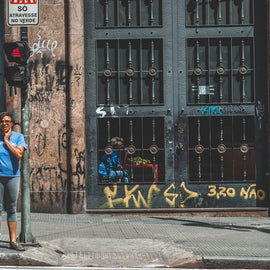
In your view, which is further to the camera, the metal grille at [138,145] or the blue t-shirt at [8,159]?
the metal grille at [138,145]

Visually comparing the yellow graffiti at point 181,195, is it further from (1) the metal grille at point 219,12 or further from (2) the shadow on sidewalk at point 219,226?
(1) the metal grille at point 219,12

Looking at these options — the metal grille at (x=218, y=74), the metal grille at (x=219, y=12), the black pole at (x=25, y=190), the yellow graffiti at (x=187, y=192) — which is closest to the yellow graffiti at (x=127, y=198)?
the yellow graffiti at (x=187, y=192)

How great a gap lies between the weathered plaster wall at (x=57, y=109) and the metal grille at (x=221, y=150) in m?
2.39

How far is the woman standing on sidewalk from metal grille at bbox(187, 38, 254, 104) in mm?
5262

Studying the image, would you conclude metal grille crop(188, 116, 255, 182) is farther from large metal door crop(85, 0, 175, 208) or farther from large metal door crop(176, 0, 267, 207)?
large metal door crop(85, 0, 175, 208)

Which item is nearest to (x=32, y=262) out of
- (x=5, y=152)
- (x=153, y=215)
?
(x=5, y=152)

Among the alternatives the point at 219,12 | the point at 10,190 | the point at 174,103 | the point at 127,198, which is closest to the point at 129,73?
the point at 174,103

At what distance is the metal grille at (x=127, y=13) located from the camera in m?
11.9

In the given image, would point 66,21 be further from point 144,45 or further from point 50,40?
point 144,45

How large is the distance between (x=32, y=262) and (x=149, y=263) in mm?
1542

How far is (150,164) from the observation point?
11875 millimetres

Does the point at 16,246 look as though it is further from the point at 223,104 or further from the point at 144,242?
the point at 223,104

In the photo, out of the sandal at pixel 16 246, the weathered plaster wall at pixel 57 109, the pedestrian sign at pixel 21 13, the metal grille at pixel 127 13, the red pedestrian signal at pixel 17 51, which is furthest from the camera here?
the metal grille at pixel 127 13

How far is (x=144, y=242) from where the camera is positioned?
339 inches
